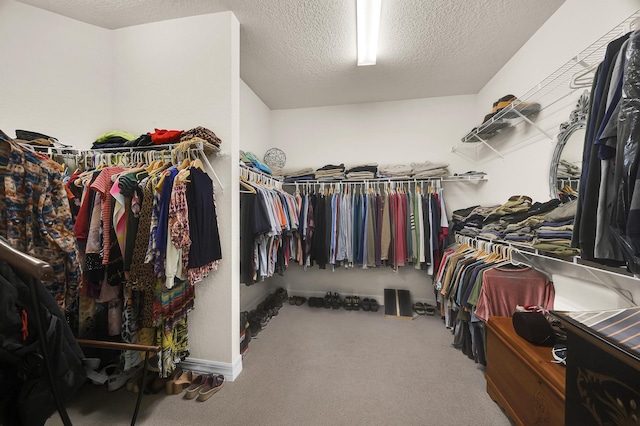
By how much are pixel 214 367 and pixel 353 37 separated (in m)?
3.00

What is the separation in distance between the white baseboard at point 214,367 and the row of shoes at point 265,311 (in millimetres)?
467

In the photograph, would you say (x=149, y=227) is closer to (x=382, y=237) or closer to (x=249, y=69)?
(x=249, y=69)

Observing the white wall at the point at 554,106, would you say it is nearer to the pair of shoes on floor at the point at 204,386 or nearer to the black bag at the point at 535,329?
the black bag at the point at 535,329

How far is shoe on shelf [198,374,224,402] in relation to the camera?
1460 mm

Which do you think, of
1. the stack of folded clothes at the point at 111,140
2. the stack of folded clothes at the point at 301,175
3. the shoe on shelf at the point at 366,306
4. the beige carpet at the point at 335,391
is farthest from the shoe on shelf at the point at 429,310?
the stack of folded clothes at the point at 111,140

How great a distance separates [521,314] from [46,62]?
371 centimetres

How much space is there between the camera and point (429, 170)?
2730 mm

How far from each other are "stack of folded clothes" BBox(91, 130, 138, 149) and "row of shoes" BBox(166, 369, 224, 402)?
182cm

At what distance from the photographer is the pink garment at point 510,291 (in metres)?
1.52

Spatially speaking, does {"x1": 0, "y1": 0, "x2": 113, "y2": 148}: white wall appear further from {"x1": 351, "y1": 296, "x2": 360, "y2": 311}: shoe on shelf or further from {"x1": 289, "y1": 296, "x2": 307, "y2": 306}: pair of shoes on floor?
{"x1": 351, "y1": 296, "x2": 360, "y2": 311}: shoe on shelf

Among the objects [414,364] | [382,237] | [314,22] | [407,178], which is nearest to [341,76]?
[314,22]

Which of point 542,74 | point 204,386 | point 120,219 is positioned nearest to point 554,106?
point 542,74

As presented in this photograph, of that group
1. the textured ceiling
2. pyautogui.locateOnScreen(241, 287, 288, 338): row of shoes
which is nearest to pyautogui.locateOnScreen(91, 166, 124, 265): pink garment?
pyautogui.locateOnScreen(241, 287, 288, 338): row of shoes

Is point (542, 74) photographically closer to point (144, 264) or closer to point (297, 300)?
point (144, 264)
